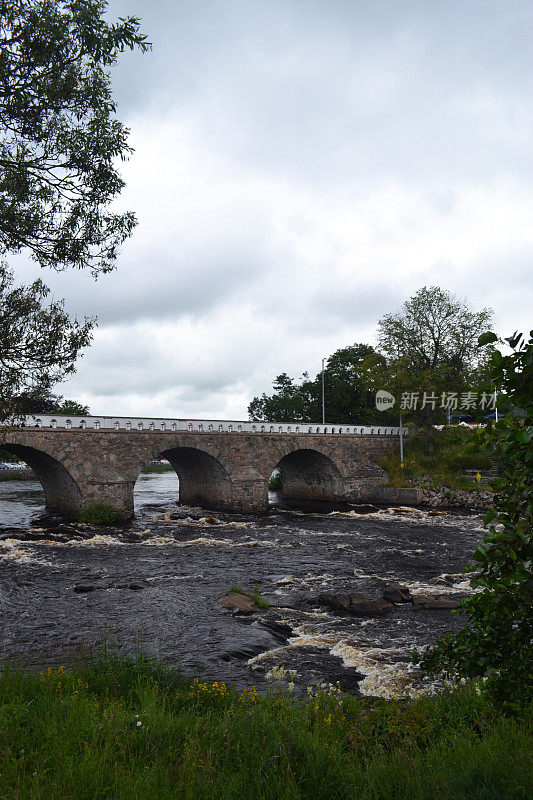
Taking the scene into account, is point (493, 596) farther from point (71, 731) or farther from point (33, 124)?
point (33, 124)

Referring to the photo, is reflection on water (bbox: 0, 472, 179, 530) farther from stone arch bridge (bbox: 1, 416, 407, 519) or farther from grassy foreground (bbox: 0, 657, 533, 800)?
grassy foreground (bbox: 0, 657, 533, 800)

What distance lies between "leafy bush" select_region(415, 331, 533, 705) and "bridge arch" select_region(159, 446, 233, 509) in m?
29.3

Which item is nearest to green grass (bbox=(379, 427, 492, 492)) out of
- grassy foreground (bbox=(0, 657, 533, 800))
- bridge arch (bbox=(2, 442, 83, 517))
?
bridge arch (bbox=(2, 442, 83, 517))

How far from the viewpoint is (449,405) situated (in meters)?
43.3

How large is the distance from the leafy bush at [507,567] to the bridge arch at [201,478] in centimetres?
2933

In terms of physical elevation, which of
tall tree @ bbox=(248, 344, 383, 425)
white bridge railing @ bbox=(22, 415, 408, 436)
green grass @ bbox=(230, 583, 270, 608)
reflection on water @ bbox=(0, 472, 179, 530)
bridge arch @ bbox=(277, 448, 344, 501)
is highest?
Result: tall tree @ bbox=(248, 344, 383, 425)

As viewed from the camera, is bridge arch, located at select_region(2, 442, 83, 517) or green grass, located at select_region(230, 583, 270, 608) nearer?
green grass, located at select_region(230, 583, 270, 608)

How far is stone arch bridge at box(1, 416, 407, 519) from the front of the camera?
94.0ft

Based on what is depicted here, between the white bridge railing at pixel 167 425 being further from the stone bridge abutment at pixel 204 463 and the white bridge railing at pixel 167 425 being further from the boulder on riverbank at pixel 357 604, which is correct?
the boulder on riverbank at pixel 357 604

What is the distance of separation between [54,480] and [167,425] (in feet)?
23.3

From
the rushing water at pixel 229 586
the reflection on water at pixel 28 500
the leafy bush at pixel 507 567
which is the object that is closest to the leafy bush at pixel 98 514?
the rushing water at pixel 229 586

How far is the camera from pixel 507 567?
357cm

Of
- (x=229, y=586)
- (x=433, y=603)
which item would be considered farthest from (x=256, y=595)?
(x=433, y=603)

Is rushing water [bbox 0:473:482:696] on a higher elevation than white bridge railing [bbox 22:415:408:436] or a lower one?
lower
